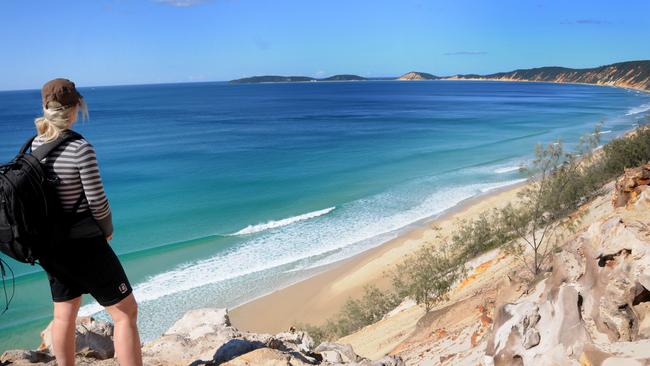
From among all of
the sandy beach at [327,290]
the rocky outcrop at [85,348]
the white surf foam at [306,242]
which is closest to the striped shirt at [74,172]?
the rocky outcrop at [85,348]

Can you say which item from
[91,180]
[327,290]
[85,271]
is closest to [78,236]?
[85,271]

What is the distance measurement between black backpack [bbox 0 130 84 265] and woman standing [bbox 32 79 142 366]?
1.8 inches

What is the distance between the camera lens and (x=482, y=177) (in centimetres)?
3322

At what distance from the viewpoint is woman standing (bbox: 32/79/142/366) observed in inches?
128

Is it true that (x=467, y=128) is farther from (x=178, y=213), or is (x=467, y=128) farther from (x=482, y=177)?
(x=178, y=213)

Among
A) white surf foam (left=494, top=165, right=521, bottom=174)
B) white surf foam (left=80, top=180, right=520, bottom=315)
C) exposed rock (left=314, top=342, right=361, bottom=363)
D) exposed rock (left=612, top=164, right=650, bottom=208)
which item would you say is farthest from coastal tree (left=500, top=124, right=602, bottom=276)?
white surf foam (left=494, top=165, right=521, bottom=174)

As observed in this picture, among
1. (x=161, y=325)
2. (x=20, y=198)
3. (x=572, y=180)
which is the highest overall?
(x=20, y=198)

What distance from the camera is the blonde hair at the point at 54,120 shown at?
10.8 feet

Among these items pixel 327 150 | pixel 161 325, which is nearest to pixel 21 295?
pixel 161 325

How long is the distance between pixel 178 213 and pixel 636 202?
2223 centimetres

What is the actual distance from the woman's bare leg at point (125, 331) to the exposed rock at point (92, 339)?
2.09 meters

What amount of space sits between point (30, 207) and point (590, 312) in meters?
5.25

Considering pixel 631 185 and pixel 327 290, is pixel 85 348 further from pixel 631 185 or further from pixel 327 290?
pixel 327 290

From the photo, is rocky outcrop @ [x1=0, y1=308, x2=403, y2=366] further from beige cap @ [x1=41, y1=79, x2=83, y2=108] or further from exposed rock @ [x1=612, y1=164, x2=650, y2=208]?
exposed rock @ [x1=612, y1=164, x2=650, y2=208]
